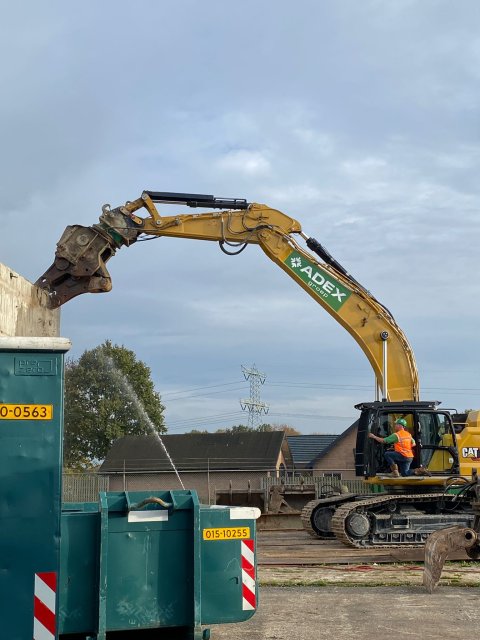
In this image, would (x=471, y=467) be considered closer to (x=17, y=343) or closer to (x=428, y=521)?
(x=428, y=521)

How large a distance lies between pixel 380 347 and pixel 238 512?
10.6m

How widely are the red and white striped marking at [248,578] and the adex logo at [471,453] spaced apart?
1068cm

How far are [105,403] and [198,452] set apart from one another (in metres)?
6.84

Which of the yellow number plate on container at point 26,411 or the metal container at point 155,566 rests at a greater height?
the yellow number plate on container at point 26,411

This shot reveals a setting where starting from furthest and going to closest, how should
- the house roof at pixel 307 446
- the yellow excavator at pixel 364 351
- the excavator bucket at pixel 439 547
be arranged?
the house roof at pixel 307 446 < the yellow excavator at pixel 364 351 < the excavator bucket at pixel 439 547

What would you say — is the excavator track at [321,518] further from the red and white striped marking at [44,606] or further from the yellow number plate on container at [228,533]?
the red and white striped marking at [44,606]

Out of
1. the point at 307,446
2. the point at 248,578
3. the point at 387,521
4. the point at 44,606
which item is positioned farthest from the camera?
the point at 307,446

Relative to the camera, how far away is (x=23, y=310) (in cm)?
1250

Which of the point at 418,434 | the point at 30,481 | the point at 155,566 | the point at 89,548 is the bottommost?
the point at 155,566

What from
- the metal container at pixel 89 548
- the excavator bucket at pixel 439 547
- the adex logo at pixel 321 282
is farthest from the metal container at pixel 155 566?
the adex logo at pixel 321 282

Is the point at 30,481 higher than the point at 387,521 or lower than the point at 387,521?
higher

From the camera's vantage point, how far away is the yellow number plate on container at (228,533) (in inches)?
223

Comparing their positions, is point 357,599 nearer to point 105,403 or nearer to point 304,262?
point 304,262

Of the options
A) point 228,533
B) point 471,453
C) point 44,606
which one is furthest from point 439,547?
point 44,606
